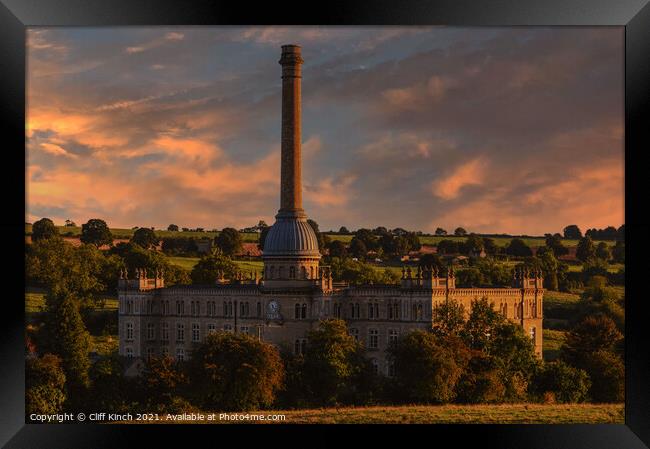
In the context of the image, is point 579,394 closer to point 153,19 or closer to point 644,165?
point 644,165

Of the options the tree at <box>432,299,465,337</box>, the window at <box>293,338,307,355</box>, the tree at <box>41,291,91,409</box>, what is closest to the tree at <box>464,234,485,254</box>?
the window at <box>293,338,307,355</box>

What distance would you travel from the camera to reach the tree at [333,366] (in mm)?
71375

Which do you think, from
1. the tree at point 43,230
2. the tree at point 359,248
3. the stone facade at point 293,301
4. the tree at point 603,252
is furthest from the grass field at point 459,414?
the tree at point 359,248

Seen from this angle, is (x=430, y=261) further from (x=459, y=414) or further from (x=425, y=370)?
(x=459, y=414)

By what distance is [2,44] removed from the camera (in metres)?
49.5

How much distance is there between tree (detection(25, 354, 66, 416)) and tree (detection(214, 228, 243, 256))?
42.4 meters

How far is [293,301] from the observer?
8088cm

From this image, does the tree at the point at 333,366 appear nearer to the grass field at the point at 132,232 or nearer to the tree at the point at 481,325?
the tree at the point at 481,325

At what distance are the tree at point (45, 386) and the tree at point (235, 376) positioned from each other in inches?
231

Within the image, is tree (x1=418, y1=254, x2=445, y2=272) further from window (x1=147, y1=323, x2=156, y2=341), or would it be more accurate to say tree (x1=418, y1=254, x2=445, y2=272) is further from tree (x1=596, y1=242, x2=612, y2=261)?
window (x1=147, y1=323, x2=156, y2=341)

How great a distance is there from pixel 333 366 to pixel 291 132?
1358 cm

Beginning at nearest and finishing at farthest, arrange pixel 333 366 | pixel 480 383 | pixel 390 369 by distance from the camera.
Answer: pixel 480 383 < pixel 333 366 < pixel 390 369

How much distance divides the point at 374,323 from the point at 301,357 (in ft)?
23.0

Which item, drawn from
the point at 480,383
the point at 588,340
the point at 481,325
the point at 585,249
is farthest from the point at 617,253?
the point at 480,383
